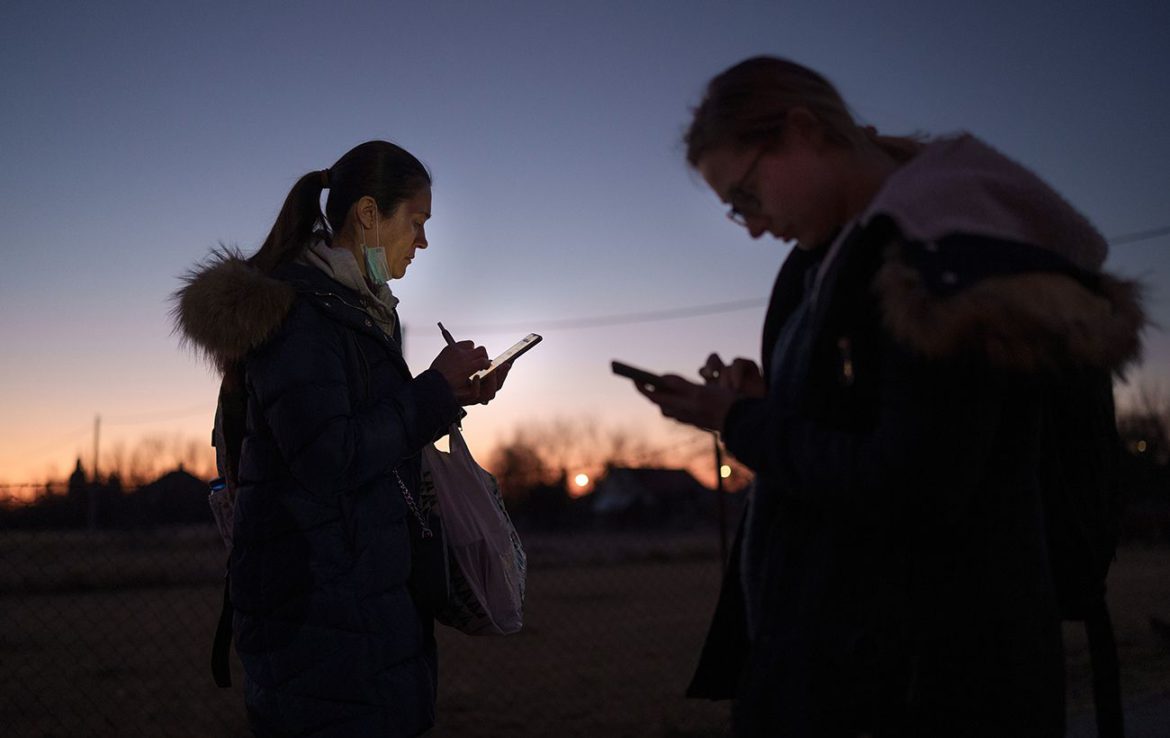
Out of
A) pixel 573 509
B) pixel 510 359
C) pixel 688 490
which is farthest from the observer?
pixel 688 490

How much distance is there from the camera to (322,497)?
6.55ft

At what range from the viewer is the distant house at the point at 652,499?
3884cm

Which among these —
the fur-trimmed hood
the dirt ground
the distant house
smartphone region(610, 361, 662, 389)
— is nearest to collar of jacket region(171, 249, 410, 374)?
smartphone region(610, 361, 662, 389)

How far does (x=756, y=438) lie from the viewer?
138 centimetres

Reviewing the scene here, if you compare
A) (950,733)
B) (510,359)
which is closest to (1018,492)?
(950,733)

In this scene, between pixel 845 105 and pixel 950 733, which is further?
pixel 845 105

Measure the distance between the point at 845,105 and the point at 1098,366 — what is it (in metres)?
0.58

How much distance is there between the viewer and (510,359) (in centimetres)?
256

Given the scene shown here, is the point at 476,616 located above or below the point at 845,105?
below

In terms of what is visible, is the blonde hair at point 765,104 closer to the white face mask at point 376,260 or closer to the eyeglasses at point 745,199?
the eyeglasses at point 745,199

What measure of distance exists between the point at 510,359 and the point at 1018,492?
1.49m

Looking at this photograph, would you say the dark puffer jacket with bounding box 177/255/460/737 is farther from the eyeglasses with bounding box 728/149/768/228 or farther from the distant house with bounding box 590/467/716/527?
the distant house with bounding box 590/467/716/527

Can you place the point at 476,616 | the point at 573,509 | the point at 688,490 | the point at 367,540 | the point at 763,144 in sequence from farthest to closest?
1. the point at 688,490
2. the point at 573,509
3. the point at 476,616
4. the point at 367,540
5. the point at 763,144

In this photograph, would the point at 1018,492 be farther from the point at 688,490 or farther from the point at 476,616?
the point at 688,490
